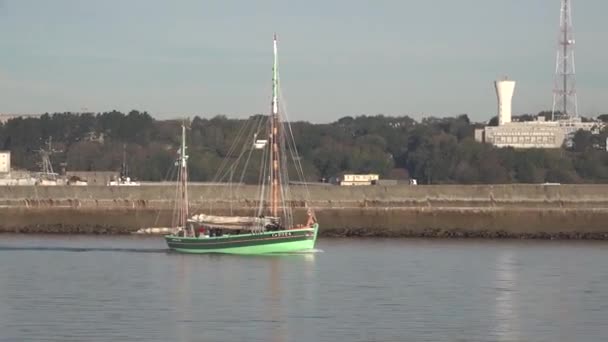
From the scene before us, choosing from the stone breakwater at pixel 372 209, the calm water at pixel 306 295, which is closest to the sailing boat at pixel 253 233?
the calm water at pixel 306 295

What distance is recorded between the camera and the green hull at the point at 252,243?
174ft

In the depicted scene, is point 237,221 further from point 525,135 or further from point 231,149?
point 525,135

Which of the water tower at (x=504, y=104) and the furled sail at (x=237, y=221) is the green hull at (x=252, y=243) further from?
the water tower at (x=504, y=104)

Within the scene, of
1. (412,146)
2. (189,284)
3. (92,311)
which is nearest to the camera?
(92,311)

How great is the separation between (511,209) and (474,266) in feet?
57.5

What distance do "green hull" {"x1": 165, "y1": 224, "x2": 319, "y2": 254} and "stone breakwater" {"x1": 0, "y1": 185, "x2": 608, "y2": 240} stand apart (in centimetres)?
1162

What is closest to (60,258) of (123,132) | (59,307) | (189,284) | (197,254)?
(197,254)

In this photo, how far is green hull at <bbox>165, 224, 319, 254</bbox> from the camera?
53.0 meters

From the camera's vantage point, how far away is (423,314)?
35.0 metres

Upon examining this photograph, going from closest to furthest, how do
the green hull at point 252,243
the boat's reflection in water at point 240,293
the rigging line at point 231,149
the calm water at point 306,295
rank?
the calm water at point 306,295 < the boat's reflection in water at point 240,293 < the green hull at point 252,243 < the rigging line at point 231,149

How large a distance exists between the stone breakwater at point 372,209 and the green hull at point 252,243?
38.1 feet

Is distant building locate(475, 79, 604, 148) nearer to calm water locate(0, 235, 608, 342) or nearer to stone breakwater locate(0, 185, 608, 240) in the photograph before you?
stone breakwater locate(0, 185, 608, 240)

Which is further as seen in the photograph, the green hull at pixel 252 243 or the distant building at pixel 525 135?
the distant building at pixel 525 135

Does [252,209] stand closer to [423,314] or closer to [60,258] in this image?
[60,258]
